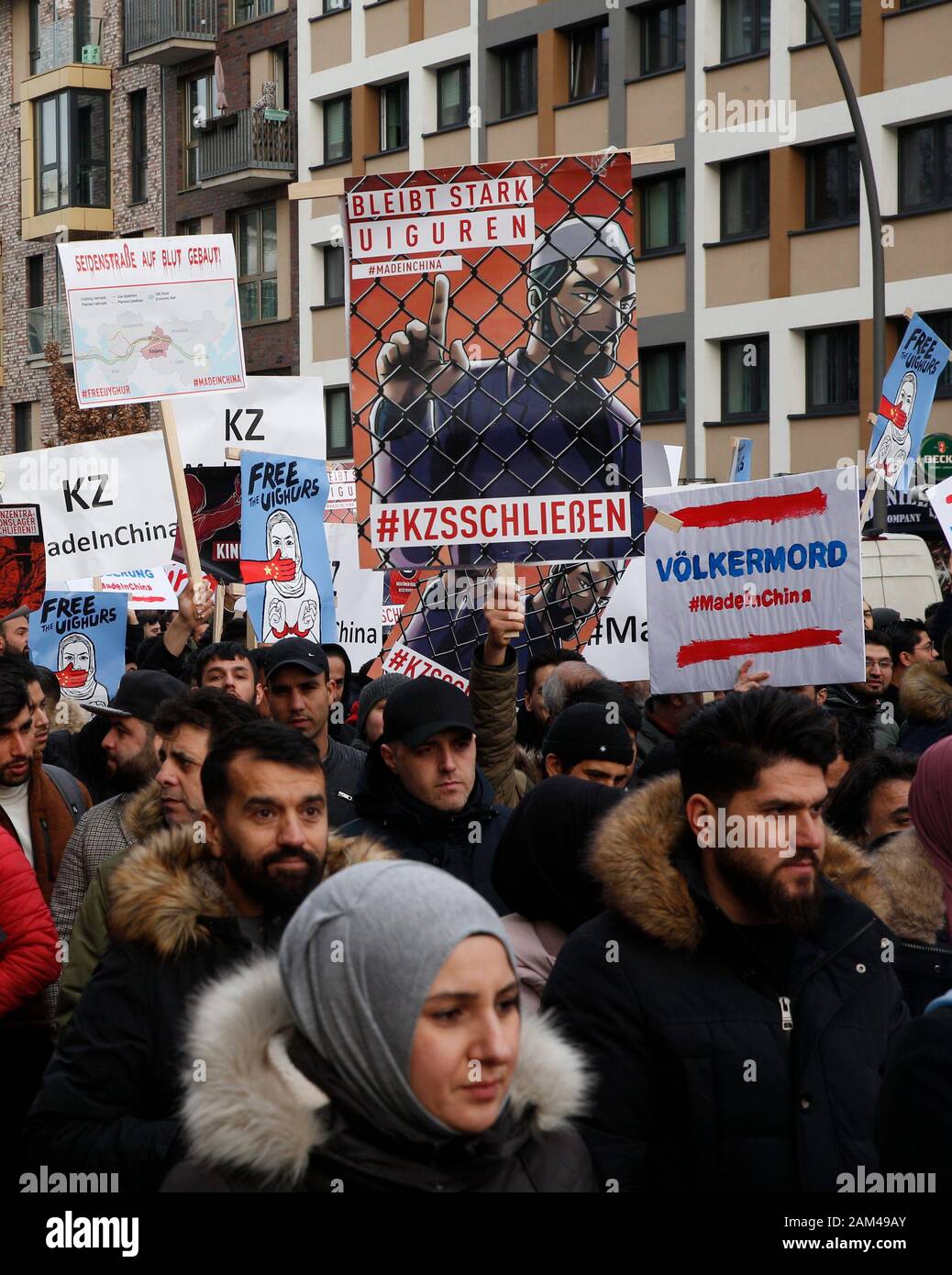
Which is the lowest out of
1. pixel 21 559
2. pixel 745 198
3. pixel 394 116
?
pixel 21 559

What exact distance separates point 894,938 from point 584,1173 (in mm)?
1161

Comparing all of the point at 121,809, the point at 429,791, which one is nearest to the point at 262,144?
the point at 121,809

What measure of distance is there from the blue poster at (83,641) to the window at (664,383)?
817 inches

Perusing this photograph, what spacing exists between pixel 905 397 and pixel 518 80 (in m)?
21.2

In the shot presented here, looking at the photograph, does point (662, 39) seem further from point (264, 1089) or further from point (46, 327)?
point (264, 1089)

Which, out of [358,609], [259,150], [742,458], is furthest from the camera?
[259,150]

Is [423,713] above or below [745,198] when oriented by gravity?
below

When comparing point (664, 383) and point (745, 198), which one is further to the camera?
point (664, 383)

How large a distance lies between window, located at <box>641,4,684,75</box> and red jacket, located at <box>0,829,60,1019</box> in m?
27.2

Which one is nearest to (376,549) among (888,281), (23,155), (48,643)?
(48,643)

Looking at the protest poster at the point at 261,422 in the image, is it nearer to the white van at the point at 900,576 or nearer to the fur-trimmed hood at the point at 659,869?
the white van at the point at 900,576

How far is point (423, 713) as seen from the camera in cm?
524

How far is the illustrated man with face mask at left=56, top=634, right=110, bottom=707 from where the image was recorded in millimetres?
10469

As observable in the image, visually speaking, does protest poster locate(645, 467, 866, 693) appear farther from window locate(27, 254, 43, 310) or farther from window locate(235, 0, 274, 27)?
window locate(27, 254, 43, 310)
